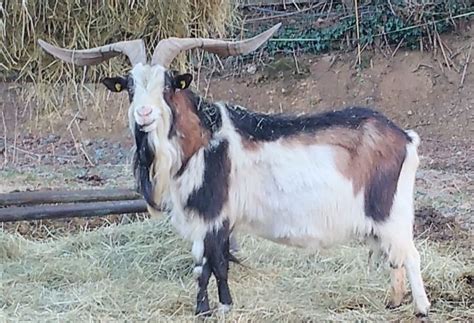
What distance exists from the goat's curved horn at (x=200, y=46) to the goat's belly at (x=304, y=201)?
2.25ft

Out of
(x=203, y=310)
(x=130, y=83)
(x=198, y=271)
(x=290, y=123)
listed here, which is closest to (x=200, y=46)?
(x=130, y=83)

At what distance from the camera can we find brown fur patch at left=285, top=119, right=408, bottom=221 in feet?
15.8

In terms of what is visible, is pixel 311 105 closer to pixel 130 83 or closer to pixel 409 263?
pixel 409 263

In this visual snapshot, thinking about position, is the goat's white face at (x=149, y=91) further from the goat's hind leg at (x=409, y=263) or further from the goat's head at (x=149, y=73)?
the goat's hind leg at (x=409, y=263)

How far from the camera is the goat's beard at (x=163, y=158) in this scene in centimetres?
456

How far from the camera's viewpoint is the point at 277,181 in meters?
4.83

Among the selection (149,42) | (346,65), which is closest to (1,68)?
(149,42)

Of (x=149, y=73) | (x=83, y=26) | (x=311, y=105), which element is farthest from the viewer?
(x=311, y=105)

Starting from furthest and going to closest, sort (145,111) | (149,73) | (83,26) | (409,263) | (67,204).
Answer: (67,204) → (83,26) → (409,263) → (149,73) → (145,111)

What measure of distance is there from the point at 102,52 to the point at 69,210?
1.80 metres

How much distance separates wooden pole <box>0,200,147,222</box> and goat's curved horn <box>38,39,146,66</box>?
1654 millimetres

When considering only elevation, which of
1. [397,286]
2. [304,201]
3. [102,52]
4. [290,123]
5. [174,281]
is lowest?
[174,281]

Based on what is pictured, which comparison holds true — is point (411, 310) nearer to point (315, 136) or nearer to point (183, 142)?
point (315, 136)

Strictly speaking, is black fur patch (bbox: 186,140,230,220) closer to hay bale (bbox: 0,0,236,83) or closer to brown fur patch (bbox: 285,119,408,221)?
brown fur patch (bbox: 285,119,408,221)
